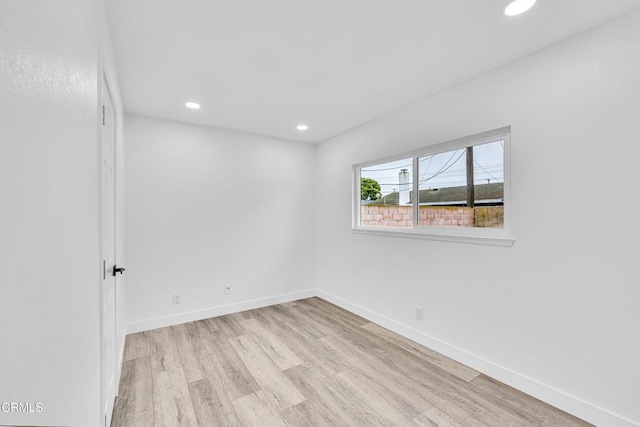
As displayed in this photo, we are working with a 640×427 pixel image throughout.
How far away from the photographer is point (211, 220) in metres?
→ 3.52

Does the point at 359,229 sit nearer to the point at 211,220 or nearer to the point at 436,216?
the point at 436,216

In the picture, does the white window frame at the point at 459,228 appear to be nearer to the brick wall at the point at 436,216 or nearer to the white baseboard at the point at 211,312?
the brick wall at the point at 436,216

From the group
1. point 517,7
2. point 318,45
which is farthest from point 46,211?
point 517,7

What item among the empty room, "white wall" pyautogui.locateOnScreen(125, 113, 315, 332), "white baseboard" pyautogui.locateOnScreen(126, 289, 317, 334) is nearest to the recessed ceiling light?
the empty room

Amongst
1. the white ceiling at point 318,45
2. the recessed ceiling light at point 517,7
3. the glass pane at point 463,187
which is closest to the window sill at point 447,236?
the glass pane at point 463,187

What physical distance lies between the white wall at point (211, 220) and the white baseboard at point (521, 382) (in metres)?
1.73

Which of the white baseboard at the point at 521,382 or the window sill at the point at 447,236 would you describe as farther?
the window sill at the point at 447,236

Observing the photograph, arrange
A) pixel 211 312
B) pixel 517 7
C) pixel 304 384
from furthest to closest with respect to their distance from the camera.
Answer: pixel 211 312
pixel 304 384
pixel 517 7

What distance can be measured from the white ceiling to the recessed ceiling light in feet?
0.14

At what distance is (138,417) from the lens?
1812mm

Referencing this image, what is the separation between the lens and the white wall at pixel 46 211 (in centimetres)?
47

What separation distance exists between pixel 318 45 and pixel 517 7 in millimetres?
1171

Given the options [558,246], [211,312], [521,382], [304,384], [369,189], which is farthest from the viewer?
[369,189]

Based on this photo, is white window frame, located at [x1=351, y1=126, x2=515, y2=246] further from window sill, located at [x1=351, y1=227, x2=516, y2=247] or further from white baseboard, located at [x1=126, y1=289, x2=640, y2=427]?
white baseboard, located at [x1=126, y1=289, x2=640, y2=427]
